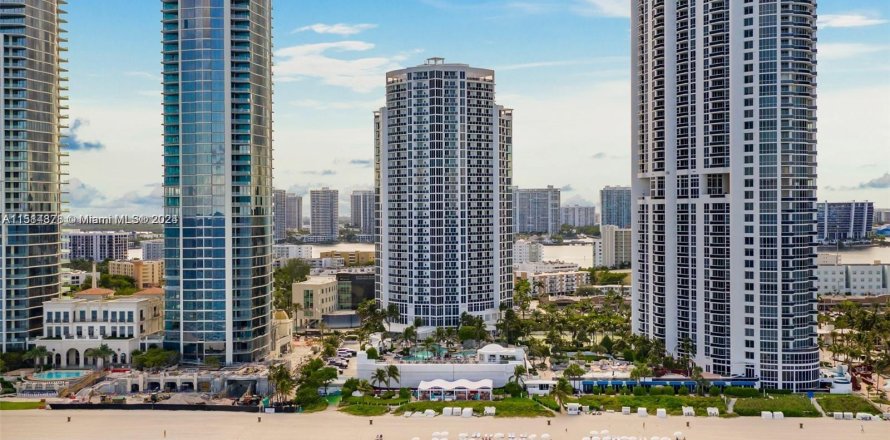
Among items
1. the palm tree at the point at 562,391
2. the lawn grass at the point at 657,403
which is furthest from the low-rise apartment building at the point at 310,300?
the lawn grass at the point at 657,403

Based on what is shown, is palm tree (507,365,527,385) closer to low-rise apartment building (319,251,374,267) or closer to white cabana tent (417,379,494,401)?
white cabana tent (417,379,494,401)

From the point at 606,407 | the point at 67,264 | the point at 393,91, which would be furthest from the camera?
the point at 67,264

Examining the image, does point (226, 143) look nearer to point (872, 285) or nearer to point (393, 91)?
point (393, 91)

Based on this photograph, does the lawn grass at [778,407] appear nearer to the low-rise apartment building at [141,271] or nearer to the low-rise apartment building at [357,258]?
the low-rise apartment building at [141,271]

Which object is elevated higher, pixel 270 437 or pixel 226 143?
pixel 226 143

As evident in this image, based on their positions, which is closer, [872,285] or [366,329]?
[366,329]

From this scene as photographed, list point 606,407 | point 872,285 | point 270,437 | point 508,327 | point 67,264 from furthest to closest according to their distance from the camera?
point 67,264
point 872,285
point 508,327
point 606,407
point 270,437

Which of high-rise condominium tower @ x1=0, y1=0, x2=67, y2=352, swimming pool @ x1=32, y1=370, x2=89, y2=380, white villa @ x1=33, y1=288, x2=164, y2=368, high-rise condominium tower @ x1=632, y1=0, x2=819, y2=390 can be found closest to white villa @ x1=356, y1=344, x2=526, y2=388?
high-rise condominium tower @ x1=632, y1=0, x2=819, y2=390

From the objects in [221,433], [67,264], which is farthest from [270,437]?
[67,264]
